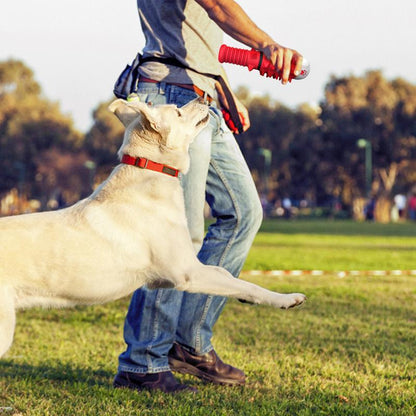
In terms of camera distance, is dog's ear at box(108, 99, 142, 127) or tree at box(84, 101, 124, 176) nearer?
dog's ear at box(108, 99, 142, 127)

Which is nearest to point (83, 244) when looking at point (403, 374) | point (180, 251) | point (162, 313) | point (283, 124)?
point (180, 251)

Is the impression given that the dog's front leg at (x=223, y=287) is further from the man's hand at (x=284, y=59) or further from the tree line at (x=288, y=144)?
the tree line at (x=288, y=144)

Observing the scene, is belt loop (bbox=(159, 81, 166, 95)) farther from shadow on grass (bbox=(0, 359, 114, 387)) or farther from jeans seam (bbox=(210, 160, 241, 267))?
shadow on grass (bbox=(0, 359, 114, 387))

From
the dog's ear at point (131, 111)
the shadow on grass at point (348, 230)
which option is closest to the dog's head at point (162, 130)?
the dog's ear at point (131, 111)

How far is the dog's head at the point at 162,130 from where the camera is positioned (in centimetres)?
399

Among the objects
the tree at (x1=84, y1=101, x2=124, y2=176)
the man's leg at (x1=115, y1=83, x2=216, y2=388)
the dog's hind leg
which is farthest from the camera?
the tree at (x1=84, y1=101, x2=124, y2=176)

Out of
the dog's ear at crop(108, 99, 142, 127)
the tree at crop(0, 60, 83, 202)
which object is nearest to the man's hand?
the dog's ear at crop(108, 99, 142, 127)

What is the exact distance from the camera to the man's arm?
13.4 feet

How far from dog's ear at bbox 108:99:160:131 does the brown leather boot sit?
1.70m

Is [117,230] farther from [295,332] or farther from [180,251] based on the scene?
[295,332]

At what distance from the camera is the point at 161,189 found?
13.0 ft

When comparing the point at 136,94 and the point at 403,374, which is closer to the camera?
the point at 136,94

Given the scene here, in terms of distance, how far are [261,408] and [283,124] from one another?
61.3 meters

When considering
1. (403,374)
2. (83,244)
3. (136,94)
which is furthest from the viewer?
(403,374)
